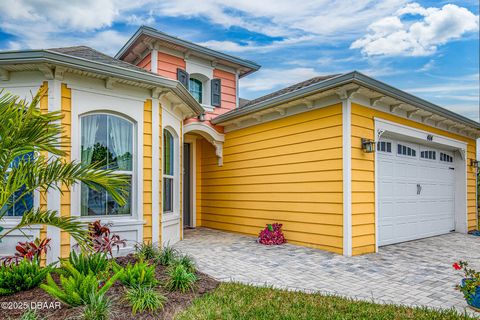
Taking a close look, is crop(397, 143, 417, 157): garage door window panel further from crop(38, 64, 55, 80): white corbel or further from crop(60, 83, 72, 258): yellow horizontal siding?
crop(38, 64, 55, 80): white corbel

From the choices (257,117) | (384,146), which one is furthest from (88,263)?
(384,146)

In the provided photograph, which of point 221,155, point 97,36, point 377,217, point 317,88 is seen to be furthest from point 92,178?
point 97,36

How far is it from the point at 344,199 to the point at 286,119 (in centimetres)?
219

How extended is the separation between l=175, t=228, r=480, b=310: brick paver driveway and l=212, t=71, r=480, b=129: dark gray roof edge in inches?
114

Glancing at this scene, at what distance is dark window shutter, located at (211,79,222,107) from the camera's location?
29.2 feet

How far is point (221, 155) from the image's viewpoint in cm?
874

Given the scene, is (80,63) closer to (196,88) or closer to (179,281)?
(179,281)

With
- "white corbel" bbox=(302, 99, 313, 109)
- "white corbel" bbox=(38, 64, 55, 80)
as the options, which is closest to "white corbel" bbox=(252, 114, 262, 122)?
"white corbel" bbox=(302, 99, 313, 109)

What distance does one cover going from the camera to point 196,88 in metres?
8.97

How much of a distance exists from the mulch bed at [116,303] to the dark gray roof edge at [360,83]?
3689mm

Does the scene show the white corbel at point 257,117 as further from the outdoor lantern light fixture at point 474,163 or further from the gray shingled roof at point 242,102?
the outdoor lantern light fixture at point 474,163

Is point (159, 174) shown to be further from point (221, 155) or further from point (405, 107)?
point (405, 107)

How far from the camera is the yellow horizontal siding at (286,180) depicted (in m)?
5.73

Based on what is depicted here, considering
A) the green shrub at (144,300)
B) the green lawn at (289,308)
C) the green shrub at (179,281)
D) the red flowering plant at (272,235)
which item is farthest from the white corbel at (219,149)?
the green shrub at (144,300)
